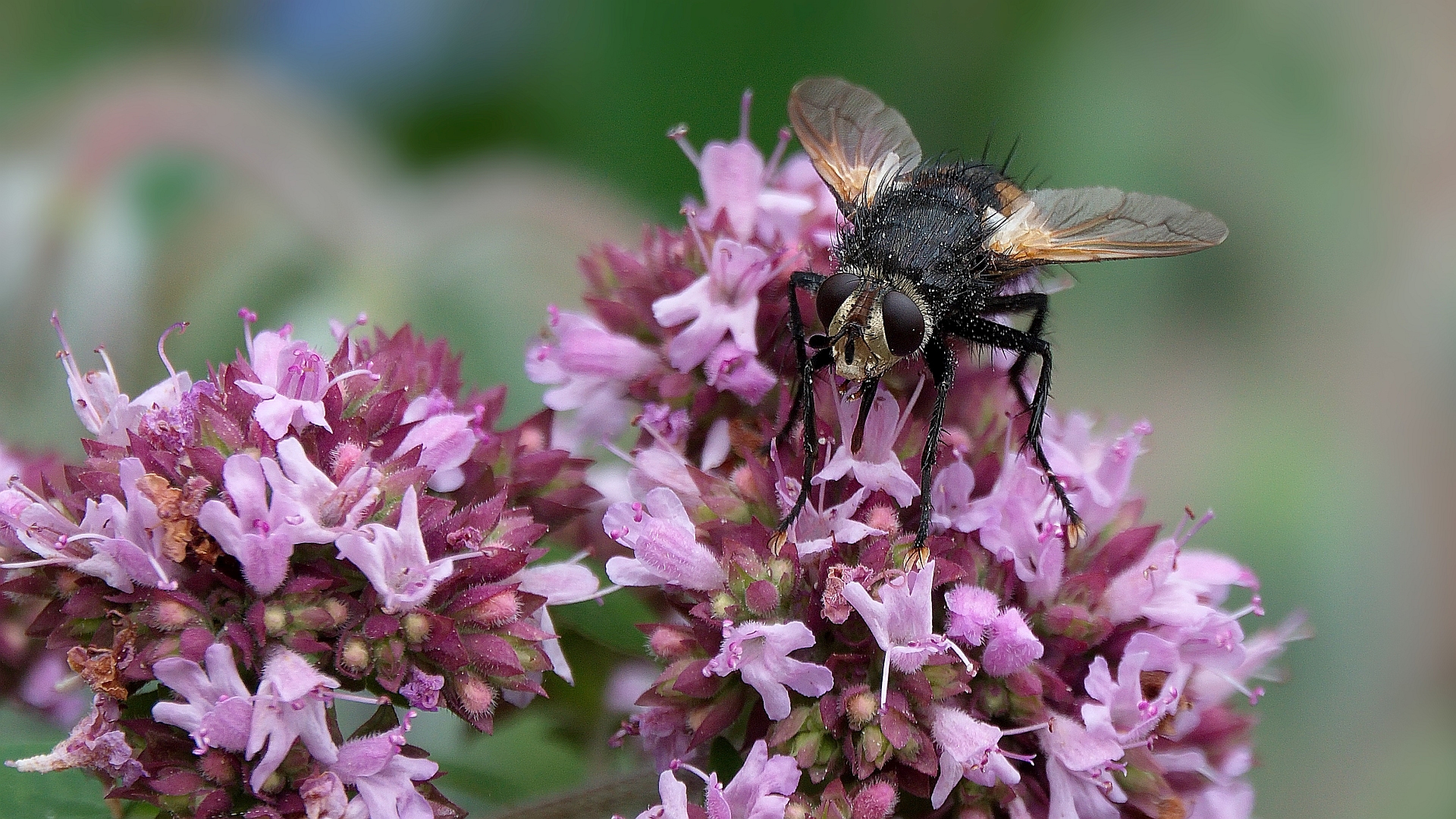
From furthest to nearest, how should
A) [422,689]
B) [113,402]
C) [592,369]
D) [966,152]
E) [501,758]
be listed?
[966,152] → [501,758] → [592,369] → [113,402] → [422,689]

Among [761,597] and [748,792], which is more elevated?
[761,597]

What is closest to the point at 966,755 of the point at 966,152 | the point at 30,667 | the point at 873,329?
the point at 873,329

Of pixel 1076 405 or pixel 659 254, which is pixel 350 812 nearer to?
pixel 659 254

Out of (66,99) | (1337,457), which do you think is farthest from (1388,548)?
(66,99)

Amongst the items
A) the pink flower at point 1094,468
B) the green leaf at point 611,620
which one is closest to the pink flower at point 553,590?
the green leaf at point 611,620

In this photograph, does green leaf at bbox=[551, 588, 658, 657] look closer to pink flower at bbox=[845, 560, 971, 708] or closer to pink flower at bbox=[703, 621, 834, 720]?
pink flower at bbox=[703, 621, 834, 720]

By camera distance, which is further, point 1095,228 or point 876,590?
point 1095,228

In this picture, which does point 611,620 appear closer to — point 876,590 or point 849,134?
point 876,590

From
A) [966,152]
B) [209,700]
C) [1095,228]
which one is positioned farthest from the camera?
[966,152]
